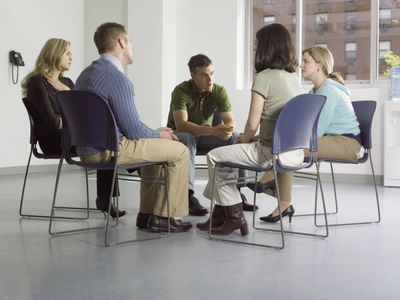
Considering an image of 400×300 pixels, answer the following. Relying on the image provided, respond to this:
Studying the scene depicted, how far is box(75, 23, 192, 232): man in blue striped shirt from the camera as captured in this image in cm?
282

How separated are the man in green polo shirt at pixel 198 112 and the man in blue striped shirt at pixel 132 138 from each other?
2.01 feet

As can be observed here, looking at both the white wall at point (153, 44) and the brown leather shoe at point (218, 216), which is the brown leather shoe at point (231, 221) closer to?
the brown leather shoe at point (218, 216)

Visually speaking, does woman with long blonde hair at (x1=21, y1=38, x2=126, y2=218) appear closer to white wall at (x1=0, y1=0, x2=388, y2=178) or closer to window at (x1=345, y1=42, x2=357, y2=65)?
white wall at (x1=0, y1=0, x2=388, y2=178)

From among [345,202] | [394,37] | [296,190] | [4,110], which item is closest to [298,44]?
[394,37]

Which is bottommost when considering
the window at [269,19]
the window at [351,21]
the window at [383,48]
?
the window at [383,48]

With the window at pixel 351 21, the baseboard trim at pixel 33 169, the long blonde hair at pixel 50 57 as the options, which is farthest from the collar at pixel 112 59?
the window at pixel 351 21

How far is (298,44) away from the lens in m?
6.56

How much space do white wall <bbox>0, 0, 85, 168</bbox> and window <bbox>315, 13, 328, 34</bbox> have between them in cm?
318

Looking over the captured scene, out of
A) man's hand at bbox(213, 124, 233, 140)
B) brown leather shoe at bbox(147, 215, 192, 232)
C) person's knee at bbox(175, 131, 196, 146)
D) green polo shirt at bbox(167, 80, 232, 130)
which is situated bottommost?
brown leather shoe at bbox(147, 215, 192, 232)

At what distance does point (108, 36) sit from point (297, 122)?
1.15 meters

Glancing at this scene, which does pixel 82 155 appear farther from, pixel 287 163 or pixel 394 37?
pixel 394 37

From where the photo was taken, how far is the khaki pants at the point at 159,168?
285 cm

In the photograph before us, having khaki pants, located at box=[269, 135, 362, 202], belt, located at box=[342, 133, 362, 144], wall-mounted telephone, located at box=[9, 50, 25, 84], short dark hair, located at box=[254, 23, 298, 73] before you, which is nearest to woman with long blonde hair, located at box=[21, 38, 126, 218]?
khaki pants, located at box=[269, 135, 362, 202]

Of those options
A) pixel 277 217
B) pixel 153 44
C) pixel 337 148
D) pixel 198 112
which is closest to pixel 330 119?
pixel 337 148
